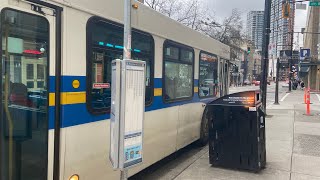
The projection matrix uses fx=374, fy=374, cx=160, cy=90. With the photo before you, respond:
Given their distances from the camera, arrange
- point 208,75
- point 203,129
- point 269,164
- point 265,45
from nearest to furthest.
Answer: point 269,164 → point 203,129 → point 208,75 → point 265,45

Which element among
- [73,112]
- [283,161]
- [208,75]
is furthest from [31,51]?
[208,75]

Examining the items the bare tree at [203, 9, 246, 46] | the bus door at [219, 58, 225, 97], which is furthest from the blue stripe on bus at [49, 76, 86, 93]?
the bare tree at [203, 9, 246, 46]

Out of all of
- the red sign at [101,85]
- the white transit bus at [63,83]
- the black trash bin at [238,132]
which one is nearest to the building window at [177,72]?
the white transit bus at [63,83]

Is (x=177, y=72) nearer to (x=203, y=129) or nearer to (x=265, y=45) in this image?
(x=203, y=129)

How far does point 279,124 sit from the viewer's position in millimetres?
12945

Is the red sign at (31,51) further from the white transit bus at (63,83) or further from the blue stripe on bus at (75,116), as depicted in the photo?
the blue stripe on bus at (75,116)

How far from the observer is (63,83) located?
143 inches

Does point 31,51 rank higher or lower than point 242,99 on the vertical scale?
higher

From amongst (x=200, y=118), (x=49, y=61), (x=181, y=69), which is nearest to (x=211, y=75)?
(x=200, y=118)

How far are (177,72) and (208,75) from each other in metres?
2.39

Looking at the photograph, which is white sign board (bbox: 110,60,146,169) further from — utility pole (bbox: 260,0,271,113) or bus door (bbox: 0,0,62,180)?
utility pole (bbox: 260,0,271,113)

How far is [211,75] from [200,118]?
1.41m

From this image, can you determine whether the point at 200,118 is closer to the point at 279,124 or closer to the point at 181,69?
the point at 181,69

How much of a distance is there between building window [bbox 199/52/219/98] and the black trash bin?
1758 millimetres
